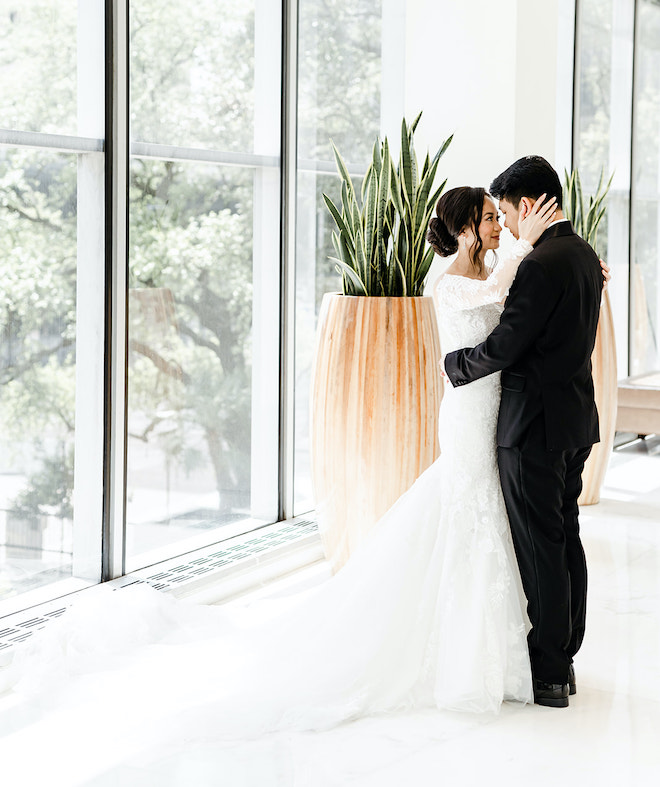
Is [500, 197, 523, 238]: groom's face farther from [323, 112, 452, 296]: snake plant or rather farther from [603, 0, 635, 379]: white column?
[603, 0, 635, 379]: white column

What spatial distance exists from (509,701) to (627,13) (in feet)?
18.3

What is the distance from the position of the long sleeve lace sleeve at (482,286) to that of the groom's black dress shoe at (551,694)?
1058 mm

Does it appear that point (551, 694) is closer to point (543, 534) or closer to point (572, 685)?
point (572, 685)

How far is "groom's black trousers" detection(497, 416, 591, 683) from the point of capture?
2.60 m

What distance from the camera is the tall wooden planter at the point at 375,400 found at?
11.8 ft

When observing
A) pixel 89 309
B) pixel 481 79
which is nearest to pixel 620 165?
pixel 481 79

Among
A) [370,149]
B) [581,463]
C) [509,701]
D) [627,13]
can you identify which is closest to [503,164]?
[370,149]

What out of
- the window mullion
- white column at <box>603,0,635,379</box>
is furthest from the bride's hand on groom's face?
white column at <box>603,0,635,379</box>

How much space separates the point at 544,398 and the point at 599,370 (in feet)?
7.95

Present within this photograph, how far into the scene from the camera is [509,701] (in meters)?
2.71

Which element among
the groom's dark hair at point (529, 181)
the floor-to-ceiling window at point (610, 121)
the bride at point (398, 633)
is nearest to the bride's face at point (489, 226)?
the bride at point (398, 633)

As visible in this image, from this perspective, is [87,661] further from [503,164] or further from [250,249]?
[503,164]

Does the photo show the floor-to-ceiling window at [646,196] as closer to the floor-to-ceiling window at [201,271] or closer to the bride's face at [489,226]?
the floor-to-ceiling window at [201,271]

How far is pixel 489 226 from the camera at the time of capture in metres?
2.91
